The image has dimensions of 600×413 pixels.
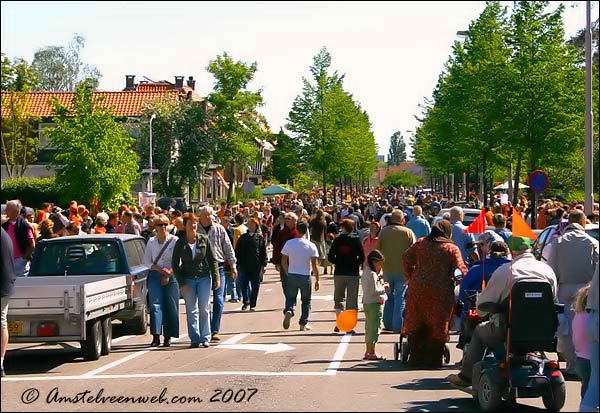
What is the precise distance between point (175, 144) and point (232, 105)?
430 cm

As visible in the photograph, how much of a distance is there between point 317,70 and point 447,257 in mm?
51222

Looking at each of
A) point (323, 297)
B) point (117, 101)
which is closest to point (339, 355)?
point (323, 297)

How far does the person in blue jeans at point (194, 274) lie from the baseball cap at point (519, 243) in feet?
20.0

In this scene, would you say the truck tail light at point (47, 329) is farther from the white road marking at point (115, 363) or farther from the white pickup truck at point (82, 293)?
the white road marking at point (115, 363)

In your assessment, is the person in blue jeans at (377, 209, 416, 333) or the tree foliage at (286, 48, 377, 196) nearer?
the person in blue jeans at (377, 209, 416, 333)

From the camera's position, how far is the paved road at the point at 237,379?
10570mm

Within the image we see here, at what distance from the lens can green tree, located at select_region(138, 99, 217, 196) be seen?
66.6 m

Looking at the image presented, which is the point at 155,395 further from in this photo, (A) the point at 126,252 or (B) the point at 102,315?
(A) the point at 126,252

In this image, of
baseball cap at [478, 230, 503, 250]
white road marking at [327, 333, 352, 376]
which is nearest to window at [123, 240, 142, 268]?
white road marking at [327, 333, 352, 376]

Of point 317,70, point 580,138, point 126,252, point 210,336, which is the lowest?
point 210,336

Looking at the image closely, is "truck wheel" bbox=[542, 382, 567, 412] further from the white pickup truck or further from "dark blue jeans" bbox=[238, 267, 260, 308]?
"dark blue jeans" bbox=[238, 267, 260, 308]

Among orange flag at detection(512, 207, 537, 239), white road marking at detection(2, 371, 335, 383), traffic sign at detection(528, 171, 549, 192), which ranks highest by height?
traffic sign at detection(528, 171, 549, 192)

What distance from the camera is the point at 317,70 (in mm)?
63344

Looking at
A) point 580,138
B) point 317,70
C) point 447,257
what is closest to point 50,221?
point 447,257
